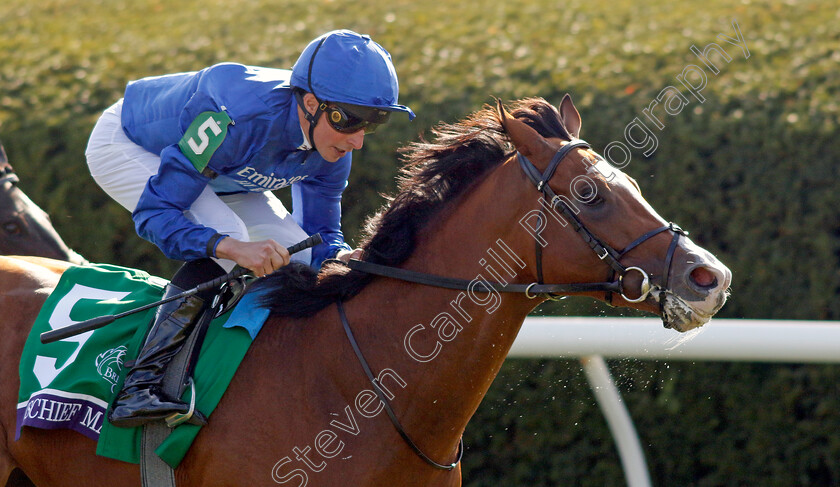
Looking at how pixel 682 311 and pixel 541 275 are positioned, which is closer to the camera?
pixel 682 311

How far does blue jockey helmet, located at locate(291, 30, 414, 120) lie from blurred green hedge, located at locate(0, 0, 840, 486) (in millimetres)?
1727

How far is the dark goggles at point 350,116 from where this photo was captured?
8.01 feet

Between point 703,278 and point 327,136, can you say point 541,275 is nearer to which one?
point 703,278

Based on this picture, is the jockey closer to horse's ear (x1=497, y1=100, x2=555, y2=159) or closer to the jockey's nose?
the jockey's nose

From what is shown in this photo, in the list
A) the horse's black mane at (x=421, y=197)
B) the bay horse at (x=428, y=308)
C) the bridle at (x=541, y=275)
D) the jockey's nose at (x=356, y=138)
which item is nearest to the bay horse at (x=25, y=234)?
the bay horse at (x=428, y=308)

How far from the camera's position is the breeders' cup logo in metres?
2.47

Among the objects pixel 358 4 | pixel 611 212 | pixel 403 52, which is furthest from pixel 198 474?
pixel 358 4

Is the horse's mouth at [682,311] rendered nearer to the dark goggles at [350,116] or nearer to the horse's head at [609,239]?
the horse's head at [609,239]

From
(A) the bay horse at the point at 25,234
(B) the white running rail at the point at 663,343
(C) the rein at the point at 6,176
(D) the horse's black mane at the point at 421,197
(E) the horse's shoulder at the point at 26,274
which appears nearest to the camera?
(D) the horse's black mane at the point at 421,197

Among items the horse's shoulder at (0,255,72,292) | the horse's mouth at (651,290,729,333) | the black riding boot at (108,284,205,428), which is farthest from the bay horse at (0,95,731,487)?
the horse's shoulder at (0,255,72,292)

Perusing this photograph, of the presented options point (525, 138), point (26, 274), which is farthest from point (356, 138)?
point (26, 274)

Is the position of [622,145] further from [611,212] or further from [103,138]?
[103,138]

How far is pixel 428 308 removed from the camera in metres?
2.35

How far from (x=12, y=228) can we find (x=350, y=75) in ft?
7.05
